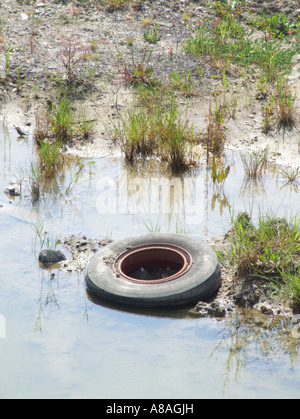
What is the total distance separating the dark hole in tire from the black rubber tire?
0.08 metres

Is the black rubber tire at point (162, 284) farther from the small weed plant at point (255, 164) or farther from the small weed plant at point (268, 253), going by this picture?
the small weed plant at point (255, 164)

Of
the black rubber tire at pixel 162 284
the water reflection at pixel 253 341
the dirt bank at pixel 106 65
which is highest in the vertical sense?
the dirt bank at pixel 106 65

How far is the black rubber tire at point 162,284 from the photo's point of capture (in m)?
5.55

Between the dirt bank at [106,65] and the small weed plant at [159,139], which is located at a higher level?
the dirt bank at [106,65]

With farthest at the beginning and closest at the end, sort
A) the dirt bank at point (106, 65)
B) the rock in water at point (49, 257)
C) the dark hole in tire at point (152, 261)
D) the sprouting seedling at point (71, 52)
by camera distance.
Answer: the sprouting seedling at point (71, 52) → the dirt bank at point (106, 65) → the rock in water at point (49, 257) → the dark hole in tire at point (152, 261)

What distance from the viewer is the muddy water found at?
470 centimetres

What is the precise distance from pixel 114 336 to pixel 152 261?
1.12 meters

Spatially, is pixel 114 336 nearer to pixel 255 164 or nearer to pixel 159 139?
pixel 255 164

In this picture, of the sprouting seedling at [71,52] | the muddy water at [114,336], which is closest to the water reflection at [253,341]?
the muddy water at [114,336]

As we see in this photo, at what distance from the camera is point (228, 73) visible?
10.6m

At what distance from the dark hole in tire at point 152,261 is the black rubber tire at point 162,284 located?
0.08 m

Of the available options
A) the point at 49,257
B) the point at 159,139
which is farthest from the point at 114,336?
the point at 159,139
